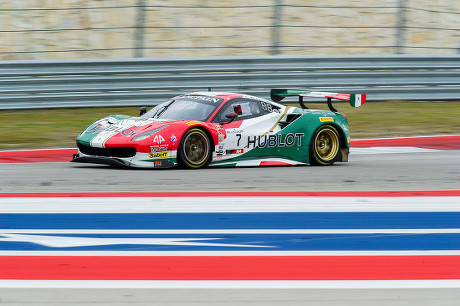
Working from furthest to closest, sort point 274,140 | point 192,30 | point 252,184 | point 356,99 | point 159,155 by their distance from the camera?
point 192,30 → point 356,99 → point 274,140 → point 159,155 → point 252,184

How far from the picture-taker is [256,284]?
173 inches

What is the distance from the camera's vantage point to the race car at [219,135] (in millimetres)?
9047

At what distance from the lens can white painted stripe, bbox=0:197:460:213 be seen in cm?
669

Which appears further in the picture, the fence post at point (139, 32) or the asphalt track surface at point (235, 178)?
the fence post at point (139, 32)

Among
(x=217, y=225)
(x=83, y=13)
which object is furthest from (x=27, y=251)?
(x=83, y=13)

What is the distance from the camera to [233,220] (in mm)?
6309

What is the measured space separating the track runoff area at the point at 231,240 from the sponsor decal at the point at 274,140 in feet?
7.44

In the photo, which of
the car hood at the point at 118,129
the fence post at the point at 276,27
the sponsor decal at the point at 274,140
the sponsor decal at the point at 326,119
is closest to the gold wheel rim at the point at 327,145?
the sponsor decal at the point at 326,119

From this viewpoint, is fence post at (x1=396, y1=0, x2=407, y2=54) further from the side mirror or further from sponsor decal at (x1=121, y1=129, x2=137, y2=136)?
sponsor decal at (x1=121, y1=129, x2=137, y2=136)

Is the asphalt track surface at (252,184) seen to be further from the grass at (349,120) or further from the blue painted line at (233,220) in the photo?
the grass at (349,120)

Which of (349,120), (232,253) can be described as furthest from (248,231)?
(349,120)

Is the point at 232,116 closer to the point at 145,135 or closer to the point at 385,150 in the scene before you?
the point at 145,135

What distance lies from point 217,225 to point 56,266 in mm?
1688

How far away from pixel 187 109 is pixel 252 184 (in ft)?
6.23
